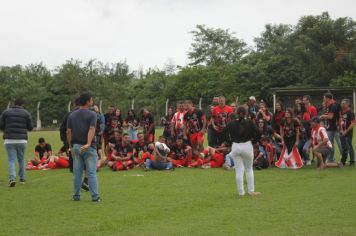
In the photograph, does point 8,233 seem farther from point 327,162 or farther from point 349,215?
point 327,162

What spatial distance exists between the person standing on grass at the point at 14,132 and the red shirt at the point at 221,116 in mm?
6014

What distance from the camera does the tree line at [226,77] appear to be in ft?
182

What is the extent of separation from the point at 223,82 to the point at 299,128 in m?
41.2

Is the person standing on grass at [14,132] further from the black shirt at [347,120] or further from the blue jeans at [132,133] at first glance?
the black shirt at [347,120]

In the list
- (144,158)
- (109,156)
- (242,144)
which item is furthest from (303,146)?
(242,144)

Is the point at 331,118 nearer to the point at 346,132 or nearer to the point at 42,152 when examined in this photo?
the point at 346,132

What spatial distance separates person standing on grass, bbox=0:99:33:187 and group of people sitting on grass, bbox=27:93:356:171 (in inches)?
62.0

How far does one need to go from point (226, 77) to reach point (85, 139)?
157ft

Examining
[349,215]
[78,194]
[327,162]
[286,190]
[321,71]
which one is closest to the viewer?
[349,215]

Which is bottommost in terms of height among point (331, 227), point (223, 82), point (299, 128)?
point (331, 227)

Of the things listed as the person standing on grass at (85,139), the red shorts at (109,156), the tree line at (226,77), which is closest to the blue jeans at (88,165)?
the person standing on grass at (85,139)

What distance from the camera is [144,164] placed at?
1683 cm

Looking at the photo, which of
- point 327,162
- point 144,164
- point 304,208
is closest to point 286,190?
point 304,208

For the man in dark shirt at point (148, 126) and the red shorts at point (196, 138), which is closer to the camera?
the red shorts at point (196, 138)
